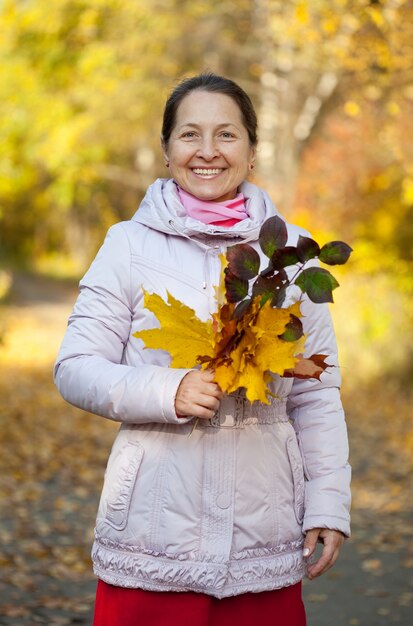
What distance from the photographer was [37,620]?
5.41 metres

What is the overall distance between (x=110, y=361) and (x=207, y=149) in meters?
0.64

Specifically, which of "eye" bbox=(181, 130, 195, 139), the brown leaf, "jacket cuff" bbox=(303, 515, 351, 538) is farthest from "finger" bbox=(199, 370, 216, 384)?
"eye" bbox=(181, 130, 195, 139)

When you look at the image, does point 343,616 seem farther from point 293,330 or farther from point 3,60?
point 3,60

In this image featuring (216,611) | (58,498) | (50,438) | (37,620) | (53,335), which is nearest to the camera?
(216,611)

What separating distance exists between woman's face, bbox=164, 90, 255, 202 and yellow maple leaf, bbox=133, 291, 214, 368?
1.48 feet

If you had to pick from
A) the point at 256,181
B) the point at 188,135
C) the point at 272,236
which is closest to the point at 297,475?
the point at 272,236

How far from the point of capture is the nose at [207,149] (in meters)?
2.90

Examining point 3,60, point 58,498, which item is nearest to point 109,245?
point 58,498

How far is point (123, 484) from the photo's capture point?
2734mm

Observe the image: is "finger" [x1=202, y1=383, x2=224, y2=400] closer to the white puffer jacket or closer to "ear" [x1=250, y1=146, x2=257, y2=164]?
the white puffer jacket

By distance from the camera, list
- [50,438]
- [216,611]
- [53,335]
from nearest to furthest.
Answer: [216,611] < [50,438] < [53,335]

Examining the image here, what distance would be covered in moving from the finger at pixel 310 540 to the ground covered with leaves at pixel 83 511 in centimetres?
283

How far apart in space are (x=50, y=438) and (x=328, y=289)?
29.2 ft

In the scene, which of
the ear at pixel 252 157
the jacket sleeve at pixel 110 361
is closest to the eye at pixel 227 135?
the ear at pixel 252 157
